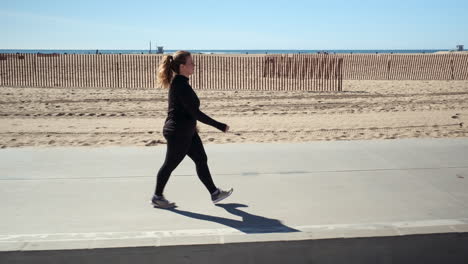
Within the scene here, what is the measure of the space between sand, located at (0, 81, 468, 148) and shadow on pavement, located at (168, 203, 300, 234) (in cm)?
381

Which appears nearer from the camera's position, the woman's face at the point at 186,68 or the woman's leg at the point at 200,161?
the woman's face at the point at 186,68

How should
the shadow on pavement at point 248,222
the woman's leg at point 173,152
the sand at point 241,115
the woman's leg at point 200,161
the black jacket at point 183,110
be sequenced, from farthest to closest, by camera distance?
the sand at point 241,115 < the woman's leg at point 200,161 < the woman's leg at point 173,152 < the black jacket at point 183,110 < the shadow on pavement at point 248,222

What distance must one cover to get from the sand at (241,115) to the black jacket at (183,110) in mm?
3727

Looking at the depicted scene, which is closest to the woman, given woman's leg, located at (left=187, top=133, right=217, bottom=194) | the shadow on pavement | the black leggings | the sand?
the black leggings

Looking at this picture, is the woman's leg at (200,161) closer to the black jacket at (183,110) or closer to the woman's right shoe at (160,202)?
the black jacket at (183,110)

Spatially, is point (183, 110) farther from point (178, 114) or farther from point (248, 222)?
point (248, 222)

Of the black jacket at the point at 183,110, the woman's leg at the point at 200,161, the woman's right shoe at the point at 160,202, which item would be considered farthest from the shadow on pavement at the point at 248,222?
the black jacket at the point at 183,110

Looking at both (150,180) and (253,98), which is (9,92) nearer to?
(253,98)

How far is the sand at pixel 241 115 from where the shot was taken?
8773 millimetres

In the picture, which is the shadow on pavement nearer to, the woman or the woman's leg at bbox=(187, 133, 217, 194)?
the woman's leg at bbox=(187, 133, 217, 194)

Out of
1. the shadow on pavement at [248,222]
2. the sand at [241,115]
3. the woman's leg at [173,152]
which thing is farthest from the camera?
the sand at [241,115]

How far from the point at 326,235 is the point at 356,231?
0.78ft

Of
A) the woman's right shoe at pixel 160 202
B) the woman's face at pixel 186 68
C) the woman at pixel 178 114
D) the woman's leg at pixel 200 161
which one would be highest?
the woman's face at pixel 186 68

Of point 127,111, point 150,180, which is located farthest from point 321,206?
point 127,111
